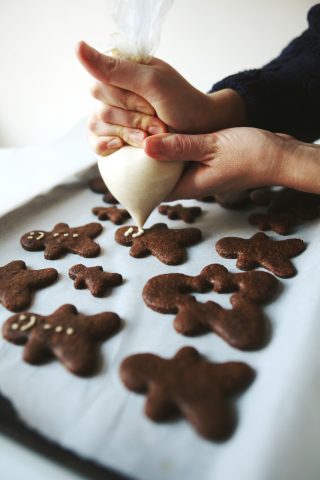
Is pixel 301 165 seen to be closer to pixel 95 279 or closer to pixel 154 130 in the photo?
pixel 154 130

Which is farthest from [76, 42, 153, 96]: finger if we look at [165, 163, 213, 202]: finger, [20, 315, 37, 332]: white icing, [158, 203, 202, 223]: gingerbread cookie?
[20, 315, 37, 332]: white icing

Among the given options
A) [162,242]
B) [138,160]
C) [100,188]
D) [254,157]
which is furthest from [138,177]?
[100,188]

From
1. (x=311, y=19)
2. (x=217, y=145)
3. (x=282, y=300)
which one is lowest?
(x=282, y=300)

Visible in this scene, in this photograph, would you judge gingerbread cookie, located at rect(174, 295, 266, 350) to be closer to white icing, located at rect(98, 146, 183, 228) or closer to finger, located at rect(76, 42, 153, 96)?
white icing, located at rect(98, 146, 183, 228)

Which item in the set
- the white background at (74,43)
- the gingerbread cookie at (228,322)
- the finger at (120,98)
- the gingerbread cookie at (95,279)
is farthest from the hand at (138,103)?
the white background at (74,43)

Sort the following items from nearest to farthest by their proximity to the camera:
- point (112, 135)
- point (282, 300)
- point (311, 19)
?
point (282, 300)
point (112, 135)
point (311, 19)

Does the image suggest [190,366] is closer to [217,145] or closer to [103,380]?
[103,380]

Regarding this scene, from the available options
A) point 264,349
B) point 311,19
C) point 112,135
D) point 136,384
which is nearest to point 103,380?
point 136,384
